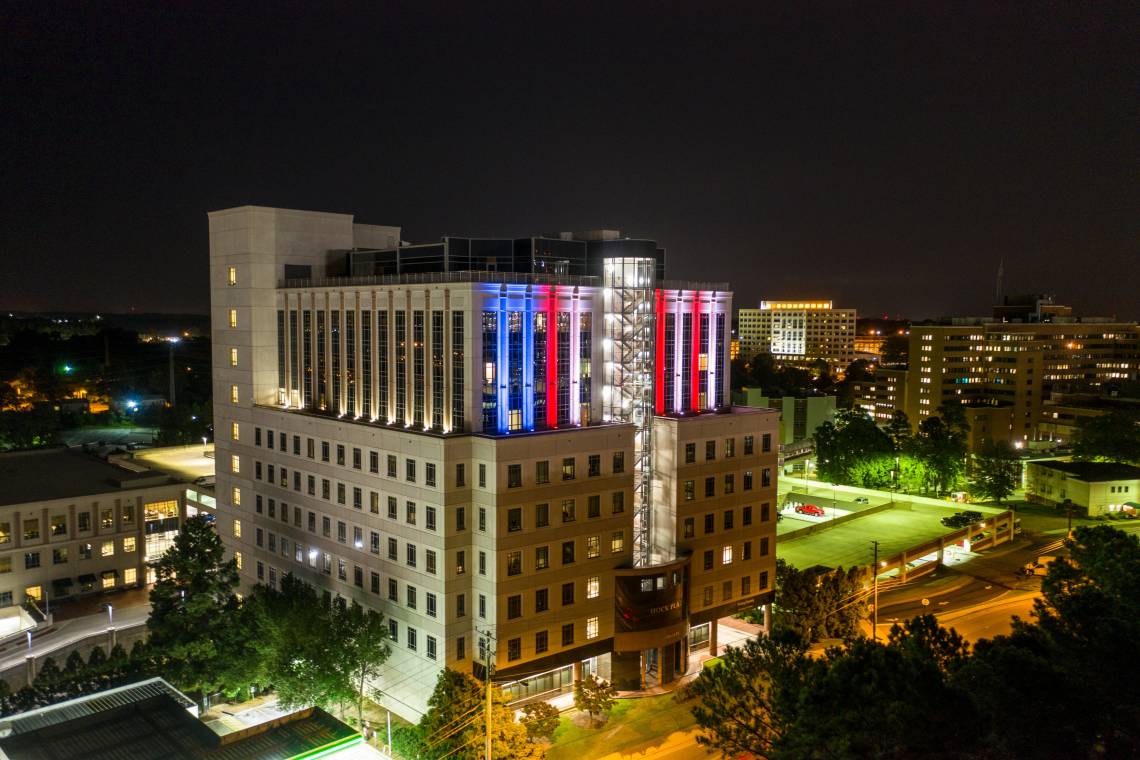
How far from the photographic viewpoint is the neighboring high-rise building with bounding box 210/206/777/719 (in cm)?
4772

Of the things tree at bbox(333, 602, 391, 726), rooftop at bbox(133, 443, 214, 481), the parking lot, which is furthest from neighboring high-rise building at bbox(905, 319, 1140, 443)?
tree at bbox(333, 602, 391, 726)

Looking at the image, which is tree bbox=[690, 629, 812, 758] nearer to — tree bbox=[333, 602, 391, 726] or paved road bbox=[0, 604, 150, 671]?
tree bbox=[333, 602, 391, 726]

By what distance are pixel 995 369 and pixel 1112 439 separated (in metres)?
46.3

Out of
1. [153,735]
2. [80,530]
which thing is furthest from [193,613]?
[80,530]

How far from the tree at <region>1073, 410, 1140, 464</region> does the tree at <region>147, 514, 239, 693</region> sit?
412 ft

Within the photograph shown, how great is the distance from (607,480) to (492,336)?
1195 cm

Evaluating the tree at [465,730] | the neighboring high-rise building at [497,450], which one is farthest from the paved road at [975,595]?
the tree at [465,730]

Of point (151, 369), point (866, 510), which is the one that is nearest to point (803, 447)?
point (866, 510)

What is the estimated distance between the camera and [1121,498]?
103625 millimetres

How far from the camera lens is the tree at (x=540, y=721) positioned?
42.1 metres

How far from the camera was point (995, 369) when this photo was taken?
165125 mm

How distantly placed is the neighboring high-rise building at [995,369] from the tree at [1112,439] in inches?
1105

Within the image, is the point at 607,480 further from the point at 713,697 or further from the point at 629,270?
the point at 713,697

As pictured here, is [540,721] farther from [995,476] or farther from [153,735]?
[995,476]
